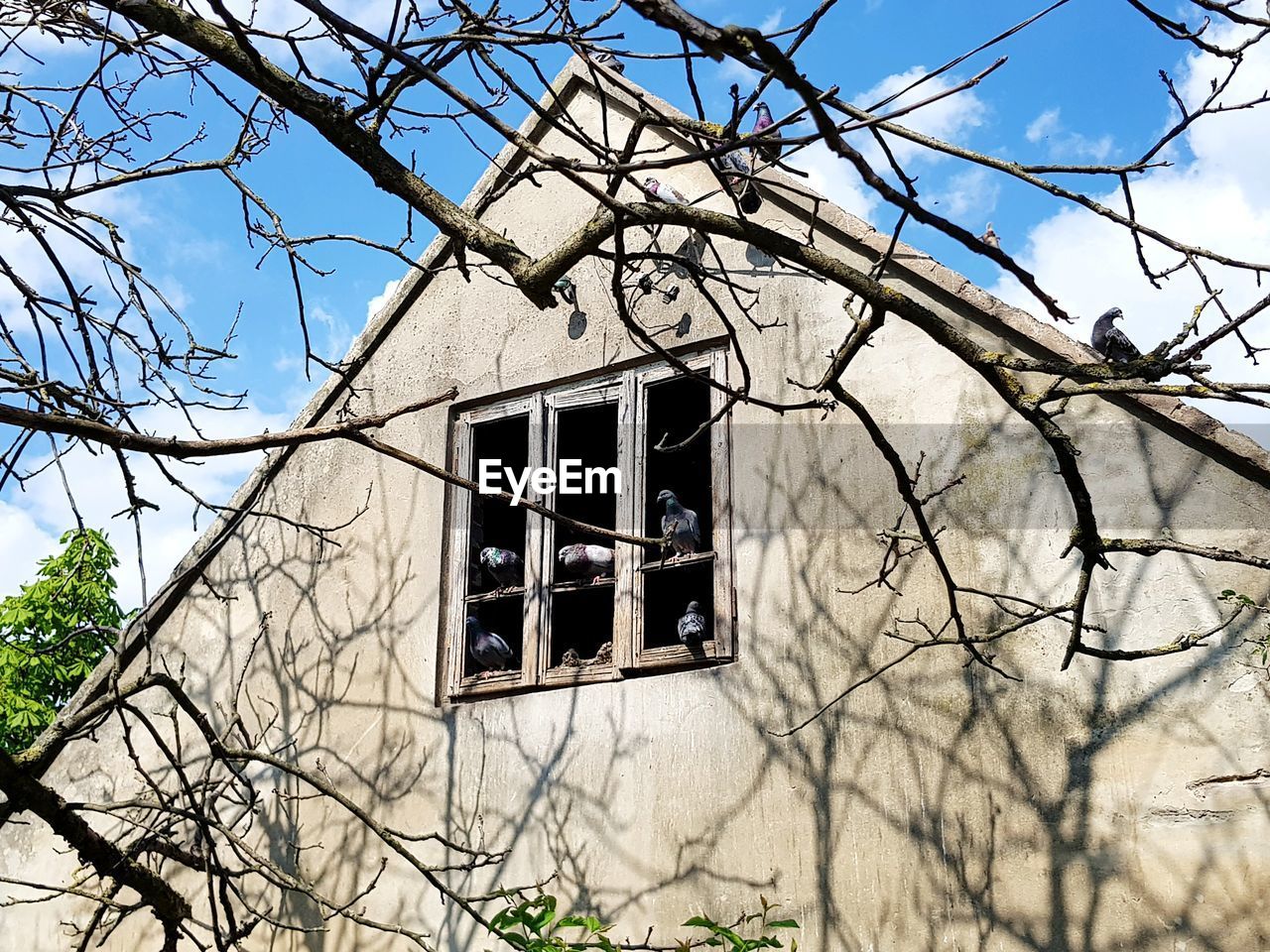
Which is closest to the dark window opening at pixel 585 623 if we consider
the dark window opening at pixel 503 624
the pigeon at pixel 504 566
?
the dark window opening at pixel 503 624

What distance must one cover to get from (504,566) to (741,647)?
4.00 feet

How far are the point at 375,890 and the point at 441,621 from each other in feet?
3.75

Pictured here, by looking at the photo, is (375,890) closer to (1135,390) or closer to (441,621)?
(441,621)

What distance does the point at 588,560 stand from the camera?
17.1 feet

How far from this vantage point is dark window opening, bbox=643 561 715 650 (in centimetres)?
512

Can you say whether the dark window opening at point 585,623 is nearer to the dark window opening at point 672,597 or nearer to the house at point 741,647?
the house at point 741,647

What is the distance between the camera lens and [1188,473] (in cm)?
405

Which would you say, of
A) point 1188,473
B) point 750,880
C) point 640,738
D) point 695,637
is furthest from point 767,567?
point 1188,473

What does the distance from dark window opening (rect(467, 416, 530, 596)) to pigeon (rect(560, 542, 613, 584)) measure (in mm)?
443

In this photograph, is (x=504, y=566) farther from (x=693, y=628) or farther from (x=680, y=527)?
(x=693, y=628)

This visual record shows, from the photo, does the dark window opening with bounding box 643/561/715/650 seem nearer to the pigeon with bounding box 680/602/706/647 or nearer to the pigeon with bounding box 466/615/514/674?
the pigeon with bounding box 680/602/706/647

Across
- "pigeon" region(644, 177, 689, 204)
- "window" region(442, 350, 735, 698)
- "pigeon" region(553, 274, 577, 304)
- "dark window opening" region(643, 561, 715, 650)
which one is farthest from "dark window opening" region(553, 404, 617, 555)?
"pigeon" region(644, 177, 689, 204)

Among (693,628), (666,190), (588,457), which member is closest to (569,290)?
(666,190)

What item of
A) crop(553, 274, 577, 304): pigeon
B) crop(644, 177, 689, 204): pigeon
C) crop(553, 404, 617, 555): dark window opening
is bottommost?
crop(553, 404, 617, 555): dark window opening
